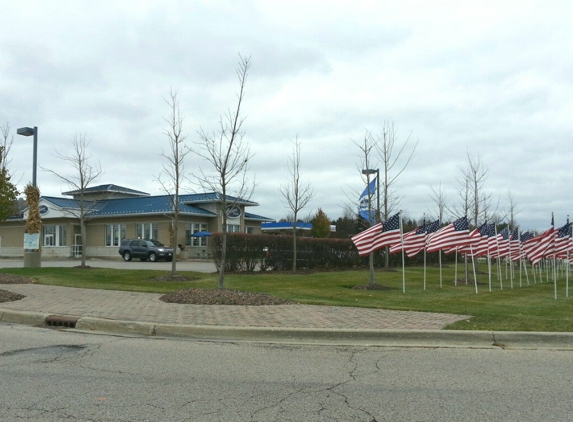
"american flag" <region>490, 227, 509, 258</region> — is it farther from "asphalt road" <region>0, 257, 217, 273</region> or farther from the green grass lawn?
"asphalt road" <region>0, 257, 217, 273</region>

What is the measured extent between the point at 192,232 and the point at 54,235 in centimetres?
1343

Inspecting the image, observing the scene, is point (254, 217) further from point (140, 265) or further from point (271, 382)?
point (271, 382)

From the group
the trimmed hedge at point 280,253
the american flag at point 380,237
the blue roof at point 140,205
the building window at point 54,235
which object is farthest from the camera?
the building window at point 54,235

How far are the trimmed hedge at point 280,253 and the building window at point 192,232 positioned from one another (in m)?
16.5

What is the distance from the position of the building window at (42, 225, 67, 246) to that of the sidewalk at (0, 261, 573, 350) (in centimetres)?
3753

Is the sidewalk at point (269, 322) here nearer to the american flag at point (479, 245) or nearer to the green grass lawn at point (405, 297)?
the green grass lawn at point (405, 297)

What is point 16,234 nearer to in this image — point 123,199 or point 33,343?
point 123,199

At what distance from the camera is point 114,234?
46844 millimetres

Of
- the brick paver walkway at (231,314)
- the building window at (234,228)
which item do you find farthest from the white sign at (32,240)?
the building window at (234,228)

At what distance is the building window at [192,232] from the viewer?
44.5 metres

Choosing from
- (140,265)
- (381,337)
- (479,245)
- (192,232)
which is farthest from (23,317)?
(192,232)

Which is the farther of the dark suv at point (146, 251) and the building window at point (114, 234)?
the building window at point (114, 234)

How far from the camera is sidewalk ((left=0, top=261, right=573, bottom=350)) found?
30.2 ft

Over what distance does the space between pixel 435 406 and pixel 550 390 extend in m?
1.63
